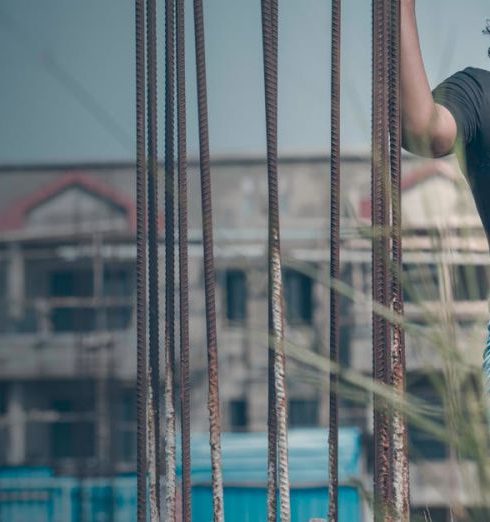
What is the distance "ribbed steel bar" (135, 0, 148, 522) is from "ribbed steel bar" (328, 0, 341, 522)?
300mm

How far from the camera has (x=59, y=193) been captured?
18578 mm

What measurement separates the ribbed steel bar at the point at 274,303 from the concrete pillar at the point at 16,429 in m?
15.9

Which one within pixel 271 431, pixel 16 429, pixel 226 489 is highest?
pixel 16 429

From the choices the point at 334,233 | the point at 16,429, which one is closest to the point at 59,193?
the point at 16,429

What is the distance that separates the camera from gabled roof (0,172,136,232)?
1816cm

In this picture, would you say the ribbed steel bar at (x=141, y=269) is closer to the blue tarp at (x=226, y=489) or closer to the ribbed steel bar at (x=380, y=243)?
the ribbed steel bar at (x=380, y=243)

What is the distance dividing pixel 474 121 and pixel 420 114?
11 centimetres

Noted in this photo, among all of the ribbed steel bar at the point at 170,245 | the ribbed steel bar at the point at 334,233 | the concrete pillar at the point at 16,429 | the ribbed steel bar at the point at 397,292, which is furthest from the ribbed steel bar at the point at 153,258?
the concrete pillar at the point at 16,429

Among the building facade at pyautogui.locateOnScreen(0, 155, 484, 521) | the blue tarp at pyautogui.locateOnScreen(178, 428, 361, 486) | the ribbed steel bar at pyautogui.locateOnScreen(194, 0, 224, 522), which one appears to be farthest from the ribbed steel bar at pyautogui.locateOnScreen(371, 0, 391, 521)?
the building facade at pyautogui.locateOnScreen(0, 155, 484, 521)

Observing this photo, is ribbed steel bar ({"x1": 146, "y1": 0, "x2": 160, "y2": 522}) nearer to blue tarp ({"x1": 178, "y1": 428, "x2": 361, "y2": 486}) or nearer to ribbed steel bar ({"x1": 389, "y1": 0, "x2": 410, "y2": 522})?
ribbed steel bar ({"x1": 389, "y1": 0, "x2": 410, "y2": 522})

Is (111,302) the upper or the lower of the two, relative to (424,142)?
upper

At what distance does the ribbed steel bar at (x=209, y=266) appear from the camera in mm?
1813

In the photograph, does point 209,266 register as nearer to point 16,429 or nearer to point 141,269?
point 141,269

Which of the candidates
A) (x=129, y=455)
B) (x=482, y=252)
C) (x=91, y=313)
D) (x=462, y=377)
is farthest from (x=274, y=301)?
(x=129, y=455)
